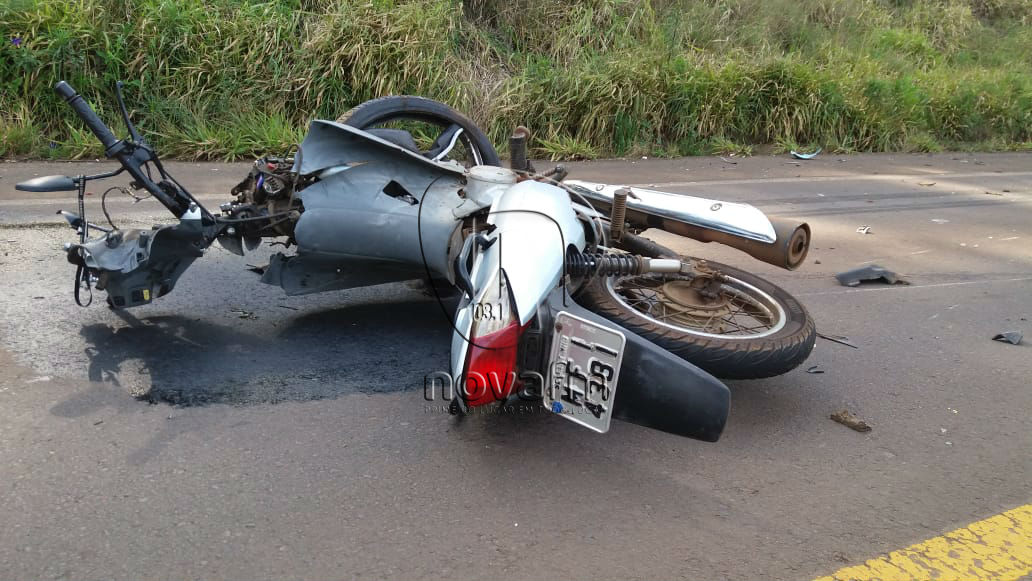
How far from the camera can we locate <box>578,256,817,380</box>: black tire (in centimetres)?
328

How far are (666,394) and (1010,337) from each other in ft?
9.61

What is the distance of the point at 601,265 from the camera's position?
3371 millimetres

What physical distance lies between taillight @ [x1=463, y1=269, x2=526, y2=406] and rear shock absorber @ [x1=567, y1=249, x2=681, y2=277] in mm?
490

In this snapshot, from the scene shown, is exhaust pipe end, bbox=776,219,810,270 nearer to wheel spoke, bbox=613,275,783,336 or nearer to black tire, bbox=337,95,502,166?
wheel spoke, bbox=613,275,783,336

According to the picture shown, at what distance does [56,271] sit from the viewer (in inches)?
191

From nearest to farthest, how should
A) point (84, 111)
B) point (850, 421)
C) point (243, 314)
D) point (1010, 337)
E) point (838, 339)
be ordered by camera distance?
point (850, 421)
point (84, 111)
point (243, 314)
point (838, 339)
point (1010, 337)

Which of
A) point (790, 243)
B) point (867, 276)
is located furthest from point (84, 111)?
point (867, 276)

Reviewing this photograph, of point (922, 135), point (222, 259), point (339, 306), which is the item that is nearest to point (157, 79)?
point (222, 259)

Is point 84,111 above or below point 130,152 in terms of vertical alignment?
above

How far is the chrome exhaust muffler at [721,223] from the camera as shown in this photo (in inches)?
156

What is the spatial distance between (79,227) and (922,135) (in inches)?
516

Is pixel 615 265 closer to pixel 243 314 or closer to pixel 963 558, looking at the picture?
pixel 963 558

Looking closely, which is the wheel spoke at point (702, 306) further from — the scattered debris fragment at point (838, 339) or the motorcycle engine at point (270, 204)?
the motorcycle engine at point (270, 204)

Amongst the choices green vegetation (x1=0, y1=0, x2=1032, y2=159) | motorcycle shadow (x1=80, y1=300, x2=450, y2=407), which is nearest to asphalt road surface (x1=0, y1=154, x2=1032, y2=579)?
motorcycle shadow (x1=80, y1=300, x2=450, y2=407)
